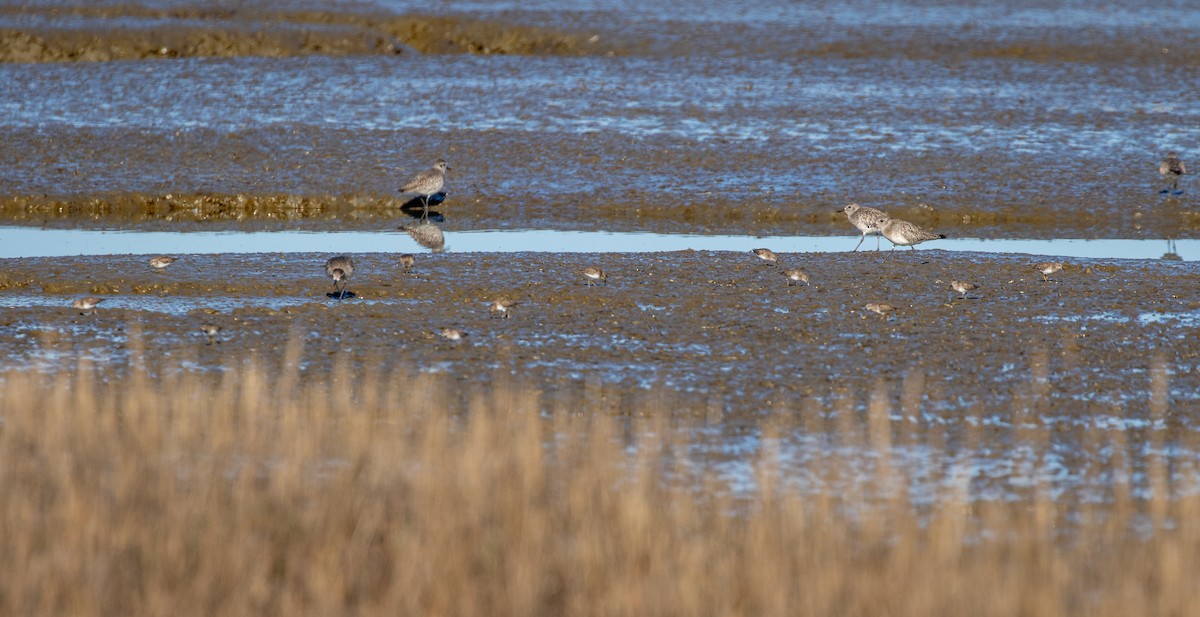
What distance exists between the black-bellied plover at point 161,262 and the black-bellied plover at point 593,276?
3.77 metres

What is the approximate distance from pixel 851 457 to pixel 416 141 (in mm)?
13763

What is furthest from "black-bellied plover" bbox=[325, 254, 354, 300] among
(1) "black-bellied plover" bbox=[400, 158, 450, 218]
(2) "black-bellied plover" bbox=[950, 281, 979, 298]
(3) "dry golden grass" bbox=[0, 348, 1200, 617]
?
(1) "black-bellied plover" bbox=[400, 158, 450, 218]

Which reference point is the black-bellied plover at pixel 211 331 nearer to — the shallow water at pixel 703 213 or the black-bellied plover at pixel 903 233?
the shallow water at pixel 703 213

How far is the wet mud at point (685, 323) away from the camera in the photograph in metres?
10.5

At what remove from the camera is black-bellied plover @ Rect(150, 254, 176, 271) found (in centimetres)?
1399

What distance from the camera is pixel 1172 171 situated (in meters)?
18.9

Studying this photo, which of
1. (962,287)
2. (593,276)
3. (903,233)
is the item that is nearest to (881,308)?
(962,287)

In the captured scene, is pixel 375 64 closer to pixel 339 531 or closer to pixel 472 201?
pixel 472 201

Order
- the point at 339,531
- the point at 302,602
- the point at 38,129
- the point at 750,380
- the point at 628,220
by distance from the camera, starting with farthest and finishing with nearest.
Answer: the point at 38,129 → the point at 628,220 → the point at 750,380 → the point at 339,531 → the point at 302,602

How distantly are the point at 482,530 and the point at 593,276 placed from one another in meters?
6.64

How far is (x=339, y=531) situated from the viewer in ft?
23.2

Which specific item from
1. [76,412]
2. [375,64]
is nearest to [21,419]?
[76,412]

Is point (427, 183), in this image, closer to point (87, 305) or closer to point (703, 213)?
point (703, 213)

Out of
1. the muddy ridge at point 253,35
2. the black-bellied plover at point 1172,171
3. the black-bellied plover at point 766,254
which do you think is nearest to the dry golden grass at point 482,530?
the black-bellied plover at point 766,254
